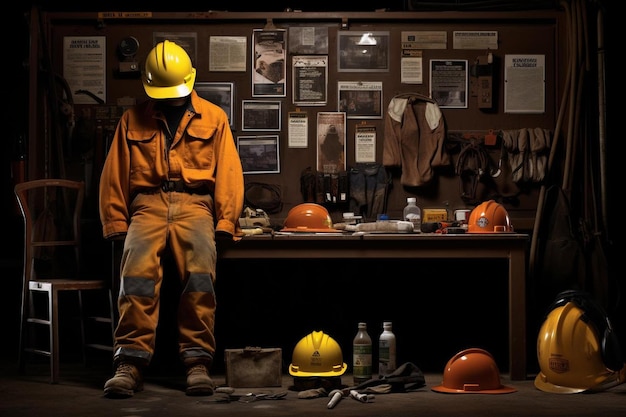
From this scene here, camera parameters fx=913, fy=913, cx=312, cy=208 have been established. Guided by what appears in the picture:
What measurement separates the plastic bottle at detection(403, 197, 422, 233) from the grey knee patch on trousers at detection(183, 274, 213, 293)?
1558mm

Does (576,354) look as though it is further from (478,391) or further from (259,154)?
(259,154)

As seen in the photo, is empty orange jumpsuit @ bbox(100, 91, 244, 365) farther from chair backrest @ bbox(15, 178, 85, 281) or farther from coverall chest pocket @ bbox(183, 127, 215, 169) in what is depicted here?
chair backrest @ bbox(15, 178, 85, 281)

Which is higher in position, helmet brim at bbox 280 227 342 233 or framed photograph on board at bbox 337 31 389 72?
framed photograph on board at bbox 337 31 389 72

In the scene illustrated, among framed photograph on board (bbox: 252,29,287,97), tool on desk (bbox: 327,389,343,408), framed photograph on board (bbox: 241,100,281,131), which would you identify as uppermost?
framed photograph on board (bbox: 252,29,287,97)

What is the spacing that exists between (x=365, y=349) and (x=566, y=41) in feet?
8.97

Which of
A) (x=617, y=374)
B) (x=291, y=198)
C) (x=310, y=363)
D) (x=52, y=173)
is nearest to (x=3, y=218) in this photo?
(x=52, y=173)

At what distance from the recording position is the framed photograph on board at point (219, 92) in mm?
6469

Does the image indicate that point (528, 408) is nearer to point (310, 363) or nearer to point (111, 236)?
point (310, 363)

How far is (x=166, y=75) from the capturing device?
546cm

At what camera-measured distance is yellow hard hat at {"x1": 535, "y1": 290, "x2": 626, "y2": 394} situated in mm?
5031

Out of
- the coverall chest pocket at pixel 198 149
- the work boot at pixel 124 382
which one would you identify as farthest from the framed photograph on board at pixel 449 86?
the work boot at pixel 124 382

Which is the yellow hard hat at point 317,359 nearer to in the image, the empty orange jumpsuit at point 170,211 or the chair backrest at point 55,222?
the empty orange jumpsuit at point 170,211

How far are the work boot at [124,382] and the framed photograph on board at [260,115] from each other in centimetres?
213

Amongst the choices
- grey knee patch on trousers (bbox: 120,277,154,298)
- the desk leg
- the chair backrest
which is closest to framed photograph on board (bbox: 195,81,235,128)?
the chair backrest
